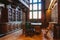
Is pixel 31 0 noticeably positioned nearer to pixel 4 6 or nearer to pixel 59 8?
pixel 4 6

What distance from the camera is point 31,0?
15461 millimetres

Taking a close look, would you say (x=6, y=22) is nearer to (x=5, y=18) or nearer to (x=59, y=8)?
(x=5, y=18)

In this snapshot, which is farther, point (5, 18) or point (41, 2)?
point (41, 2)

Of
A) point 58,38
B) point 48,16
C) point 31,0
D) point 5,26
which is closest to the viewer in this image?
point 58,38

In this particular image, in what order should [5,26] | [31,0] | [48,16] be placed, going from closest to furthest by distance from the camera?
[5,26] → [48,16] → [31,0]

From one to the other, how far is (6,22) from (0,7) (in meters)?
0.94

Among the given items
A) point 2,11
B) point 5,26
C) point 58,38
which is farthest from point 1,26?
point 58,38

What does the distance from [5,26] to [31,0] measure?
32.2ft

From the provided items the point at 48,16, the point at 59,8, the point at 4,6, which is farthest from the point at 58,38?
the point at 48,16

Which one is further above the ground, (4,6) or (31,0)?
(31,0)

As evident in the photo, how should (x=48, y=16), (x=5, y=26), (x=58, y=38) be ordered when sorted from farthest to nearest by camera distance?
(x=48, y=16), (x=5, y=26), (x=58, y=38)

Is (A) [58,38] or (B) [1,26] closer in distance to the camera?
(A) [58,38]

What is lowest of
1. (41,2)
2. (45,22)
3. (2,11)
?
(45,22)

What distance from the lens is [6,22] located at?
20.8 feet
